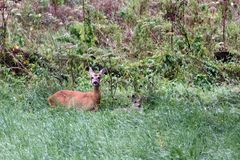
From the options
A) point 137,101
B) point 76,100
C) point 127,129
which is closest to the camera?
point 127,129

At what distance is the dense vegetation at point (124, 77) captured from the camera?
650 centimetres

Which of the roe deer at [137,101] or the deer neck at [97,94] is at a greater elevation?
the deer neck at [97,94]

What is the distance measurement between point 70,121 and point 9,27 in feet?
20.2

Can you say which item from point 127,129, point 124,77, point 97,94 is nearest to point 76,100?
point 97,94

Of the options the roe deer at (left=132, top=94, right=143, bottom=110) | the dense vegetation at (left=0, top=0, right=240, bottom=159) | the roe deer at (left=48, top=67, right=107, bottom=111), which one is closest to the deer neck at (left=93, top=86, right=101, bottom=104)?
the roe deer at (left=48, top=67, right=107, bottom=111)

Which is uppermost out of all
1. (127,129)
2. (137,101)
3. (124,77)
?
(127,129)

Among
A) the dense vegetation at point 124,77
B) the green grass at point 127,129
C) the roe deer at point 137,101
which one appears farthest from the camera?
the roe deer at point 137,101

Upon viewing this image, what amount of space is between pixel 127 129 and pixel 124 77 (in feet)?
12.5

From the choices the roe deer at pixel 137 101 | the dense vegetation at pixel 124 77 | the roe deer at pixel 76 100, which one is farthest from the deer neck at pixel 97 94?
the roe deer at pixel 137 101

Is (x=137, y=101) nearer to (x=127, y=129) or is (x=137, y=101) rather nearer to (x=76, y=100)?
(x=76, y=100)

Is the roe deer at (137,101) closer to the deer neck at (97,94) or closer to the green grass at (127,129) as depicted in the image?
the green grass at (127,129)

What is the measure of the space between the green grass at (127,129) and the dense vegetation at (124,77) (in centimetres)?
1

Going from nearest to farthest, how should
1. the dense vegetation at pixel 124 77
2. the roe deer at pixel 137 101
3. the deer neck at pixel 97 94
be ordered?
the dense vegetation at pixel 124 77 < the roe deer at pixel 137 101 < the deer neck at pixel 97 94

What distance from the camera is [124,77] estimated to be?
35.8ft
